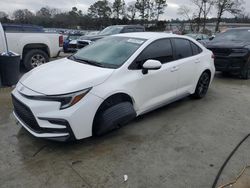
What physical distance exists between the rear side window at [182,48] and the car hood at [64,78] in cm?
177

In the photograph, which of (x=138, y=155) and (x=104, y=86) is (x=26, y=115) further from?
(x=138, y=155)

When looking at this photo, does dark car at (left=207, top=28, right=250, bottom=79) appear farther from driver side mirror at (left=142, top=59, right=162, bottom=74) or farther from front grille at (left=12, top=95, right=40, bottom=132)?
front grille at (left=12, top=95, right=40, bottom=132)

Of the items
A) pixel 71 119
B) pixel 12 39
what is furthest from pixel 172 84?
pixel 12 39

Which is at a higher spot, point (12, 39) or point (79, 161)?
point (12, 39)

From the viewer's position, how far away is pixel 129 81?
3.90m

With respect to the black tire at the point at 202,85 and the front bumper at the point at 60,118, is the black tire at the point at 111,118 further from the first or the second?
the black tire at the point at 202,85

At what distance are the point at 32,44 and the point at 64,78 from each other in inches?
208

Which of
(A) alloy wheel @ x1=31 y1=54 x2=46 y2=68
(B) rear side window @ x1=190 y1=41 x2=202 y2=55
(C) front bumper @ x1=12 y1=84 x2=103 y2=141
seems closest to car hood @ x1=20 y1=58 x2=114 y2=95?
(C) front bumper @ x1=12 y1=84 x2=103 y2=141

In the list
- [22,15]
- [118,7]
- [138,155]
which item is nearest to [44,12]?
[22,15]

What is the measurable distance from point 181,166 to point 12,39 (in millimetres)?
6647

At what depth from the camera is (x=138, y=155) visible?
348 cm

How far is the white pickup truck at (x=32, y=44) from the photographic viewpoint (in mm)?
7936

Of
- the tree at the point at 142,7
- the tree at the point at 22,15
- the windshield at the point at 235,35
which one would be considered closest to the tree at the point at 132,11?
the tree at the point at 142,7

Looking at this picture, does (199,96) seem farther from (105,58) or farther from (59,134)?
(59,134)
